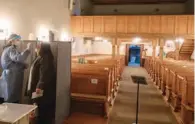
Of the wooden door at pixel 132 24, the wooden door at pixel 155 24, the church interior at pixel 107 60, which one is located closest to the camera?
the church interior at pixel 107 60

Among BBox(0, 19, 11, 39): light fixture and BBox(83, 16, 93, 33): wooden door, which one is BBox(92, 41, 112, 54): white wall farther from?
BBox(0, 19, 11, 39): light fixture

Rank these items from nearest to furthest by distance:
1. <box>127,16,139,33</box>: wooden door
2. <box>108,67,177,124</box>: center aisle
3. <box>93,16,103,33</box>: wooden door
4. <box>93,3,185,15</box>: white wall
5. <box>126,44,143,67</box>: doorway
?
<box>108,67,177,124</box>: center aisle
<box>127,16,139,33</box>: wooden door
<box>93,16,103,33</box>: wooden door
<box>93,3,185,15</box>: white wall
<box>126,44,143,67</box>: doorway

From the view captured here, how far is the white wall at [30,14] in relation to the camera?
30.1ft

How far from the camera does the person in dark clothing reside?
119 inches

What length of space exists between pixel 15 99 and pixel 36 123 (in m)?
0.53

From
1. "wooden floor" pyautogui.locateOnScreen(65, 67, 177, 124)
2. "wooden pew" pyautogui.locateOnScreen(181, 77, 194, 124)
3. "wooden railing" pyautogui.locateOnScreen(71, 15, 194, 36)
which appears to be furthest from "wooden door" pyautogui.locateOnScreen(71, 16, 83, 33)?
"wooden pew" pyautogui.locateOnScreen(181, 77, 194, 124)

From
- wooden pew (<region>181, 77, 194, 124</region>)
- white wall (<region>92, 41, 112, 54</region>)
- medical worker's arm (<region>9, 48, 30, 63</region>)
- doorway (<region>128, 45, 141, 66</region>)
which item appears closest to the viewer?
medical worker's arm (<region>9, 48, 30, 63</region>)

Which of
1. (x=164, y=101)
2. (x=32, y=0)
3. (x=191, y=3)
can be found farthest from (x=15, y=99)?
(x=191, y=3)

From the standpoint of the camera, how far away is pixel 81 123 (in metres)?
3.41

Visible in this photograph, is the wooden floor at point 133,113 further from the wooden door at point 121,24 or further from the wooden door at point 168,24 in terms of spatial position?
the wooden door at point 121,24

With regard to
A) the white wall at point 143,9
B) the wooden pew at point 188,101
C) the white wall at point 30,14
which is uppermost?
the white wall at point 143,9

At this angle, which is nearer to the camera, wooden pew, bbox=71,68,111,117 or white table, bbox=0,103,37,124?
white table, bbox=0,103,37,124

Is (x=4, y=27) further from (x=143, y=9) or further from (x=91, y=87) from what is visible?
(x=143, y=9)

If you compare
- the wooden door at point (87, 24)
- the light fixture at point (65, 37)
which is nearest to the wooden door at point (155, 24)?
the wooden door at point (87, 24)
